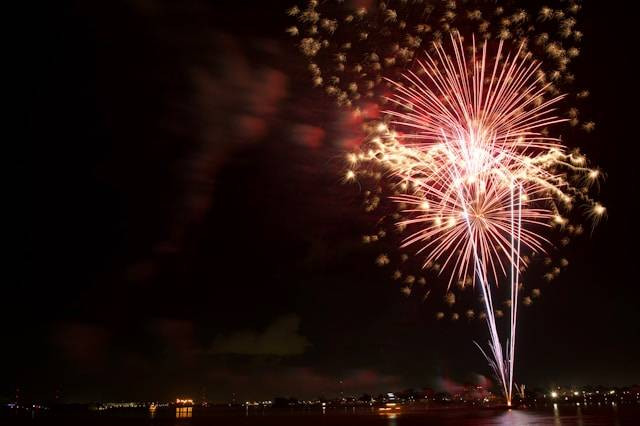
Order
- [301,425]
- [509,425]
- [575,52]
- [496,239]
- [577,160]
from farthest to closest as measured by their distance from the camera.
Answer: [301,425]
[509,425]
[496,239]
[577,160]
[575,52]

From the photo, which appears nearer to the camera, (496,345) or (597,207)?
(597,207)

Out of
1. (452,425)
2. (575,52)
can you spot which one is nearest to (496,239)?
(575,52)

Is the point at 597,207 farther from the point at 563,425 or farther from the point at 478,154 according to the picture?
the point at 563,425

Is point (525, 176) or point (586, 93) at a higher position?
point (586, 93)

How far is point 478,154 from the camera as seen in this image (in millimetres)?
16969

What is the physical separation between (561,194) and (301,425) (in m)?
31.6

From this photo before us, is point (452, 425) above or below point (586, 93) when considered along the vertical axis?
below

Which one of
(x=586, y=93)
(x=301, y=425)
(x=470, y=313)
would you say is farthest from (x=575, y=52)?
(x=301, y=425)

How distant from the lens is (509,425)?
33.1 m

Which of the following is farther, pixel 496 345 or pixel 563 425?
pixel 563 425

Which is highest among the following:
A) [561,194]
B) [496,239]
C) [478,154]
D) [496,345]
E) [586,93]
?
[586,93]

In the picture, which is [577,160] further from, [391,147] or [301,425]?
[301,425]

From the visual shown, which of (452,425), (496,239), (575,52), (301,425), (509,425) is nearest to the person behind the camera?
(575,52)

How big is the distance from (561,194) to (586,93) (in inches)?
119
